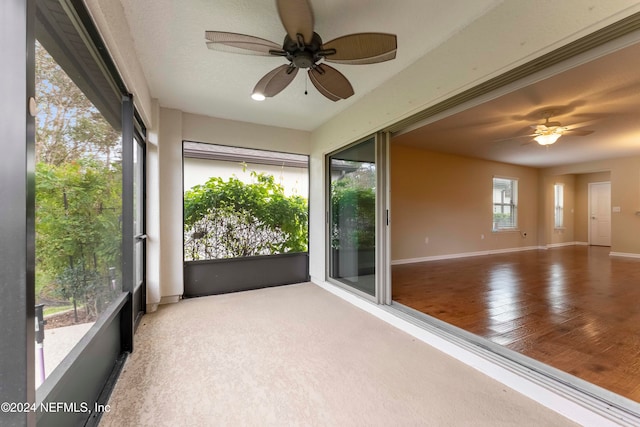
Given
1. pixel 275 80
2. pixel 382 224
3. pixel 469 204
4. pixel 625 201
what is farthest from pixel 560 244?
pixel 275 80

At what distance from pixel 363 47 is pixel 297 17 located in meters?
0.45

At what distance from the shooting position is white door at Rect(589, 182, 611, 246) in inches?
315

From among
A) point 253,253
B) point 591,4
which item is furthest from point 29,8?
point 253,253

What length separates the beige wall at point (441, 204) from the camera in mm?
5492

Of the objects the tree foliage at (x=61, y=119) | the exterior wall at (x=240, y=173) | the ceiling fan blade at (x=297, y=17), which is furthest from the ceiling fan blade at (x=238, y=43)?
the exterior wall at (x=240, y=173)

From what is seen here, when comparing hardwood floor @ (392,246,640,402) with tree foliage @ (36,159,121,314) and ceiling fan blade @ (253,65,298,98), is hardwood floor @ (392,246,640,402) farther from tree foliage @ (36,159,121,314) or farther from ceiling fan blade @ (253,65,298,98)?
tree foliage @ (36,159,121,314)

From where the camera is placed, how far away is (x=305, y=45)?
5.62 ft

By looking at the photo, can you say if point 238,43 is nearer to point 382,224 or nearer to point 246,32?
point 246,32

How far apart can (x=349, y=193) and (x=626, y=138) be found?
219 inches

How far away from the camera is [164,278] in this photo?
338 cm

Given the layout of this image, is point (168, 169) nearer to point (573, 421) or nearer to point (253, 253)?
point (253, 253)

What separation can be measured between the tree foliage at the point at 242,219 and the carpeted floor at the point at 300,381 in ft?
4.33

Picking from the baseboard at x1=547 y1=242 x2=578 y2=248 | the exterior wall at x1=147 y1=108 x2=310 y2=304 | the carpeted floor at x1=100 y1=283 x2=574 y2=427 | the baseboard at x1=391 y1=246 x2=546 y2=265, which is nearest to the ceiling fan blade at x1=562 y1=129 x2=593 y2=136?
the baseboard at x1=391 y1=246 x2=546 y2=265

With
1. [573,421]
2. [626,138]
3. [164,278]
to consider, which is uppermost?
[626,138]
